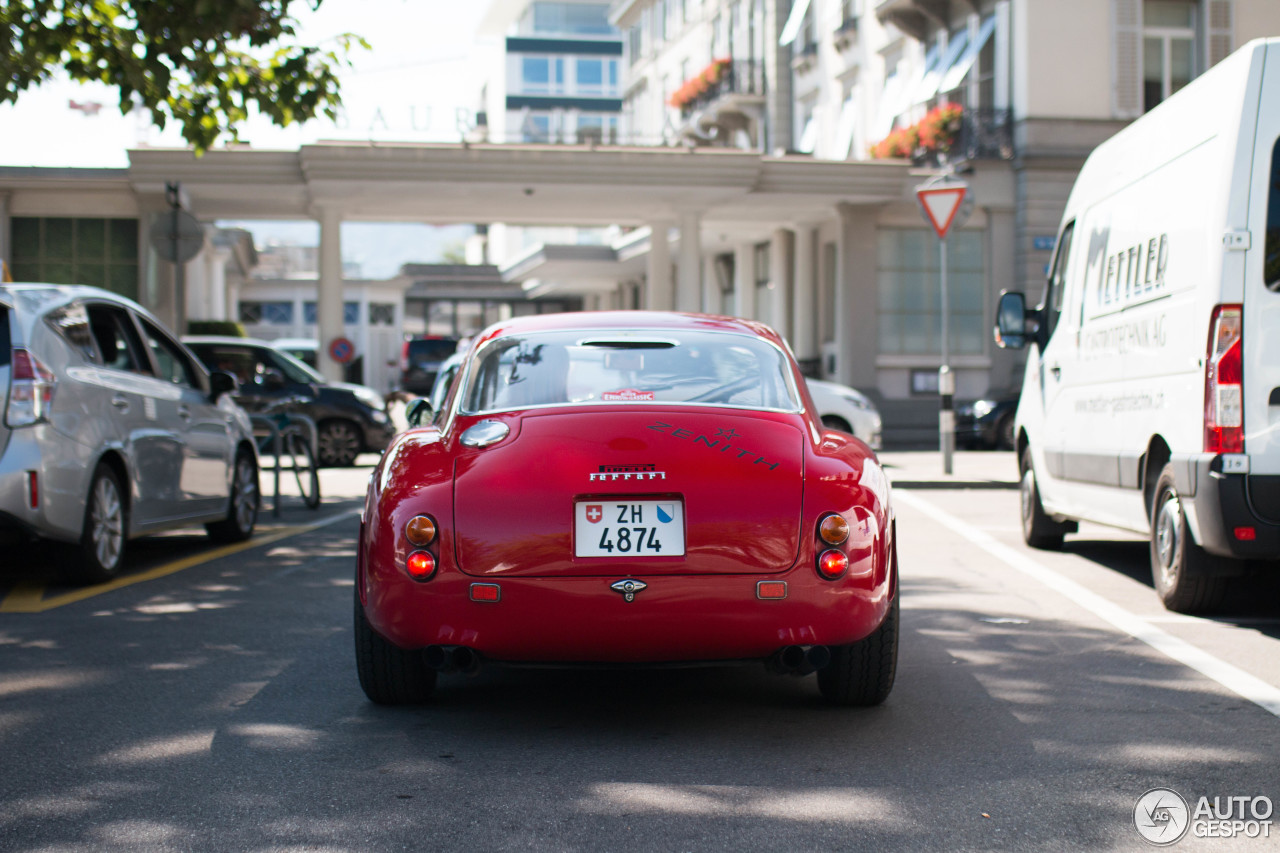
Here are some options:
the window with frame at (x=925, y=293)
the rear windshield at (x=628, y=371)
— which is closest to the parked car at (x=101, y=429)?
the rear windshield at (x=628, y=371)

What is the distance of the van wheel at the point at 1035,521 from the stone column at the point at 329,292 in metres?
18.5

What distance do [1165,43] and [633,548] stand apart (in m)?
26.9

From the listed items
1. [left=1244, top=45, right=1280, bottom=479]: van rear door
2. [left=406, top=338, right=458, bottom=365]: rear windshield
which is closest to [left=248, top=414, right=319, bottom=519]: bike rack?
[left=1244, top=45, right=1280, bottom=479]: van rear door

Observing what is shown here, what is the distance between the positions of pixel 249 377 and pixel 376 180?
7.81 metres

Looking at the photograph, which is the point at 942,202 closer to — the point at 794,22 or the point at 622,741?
the point at 622,741

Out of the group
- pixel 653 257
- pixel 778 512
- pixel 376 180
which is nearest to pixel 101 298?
pixel 778 512

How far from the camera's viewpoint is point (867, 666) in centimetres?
490

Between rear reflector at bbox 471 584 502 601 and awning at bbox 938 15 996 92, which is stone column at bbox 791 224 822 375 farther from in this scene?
rear reflector at bbox 471 584 502 601

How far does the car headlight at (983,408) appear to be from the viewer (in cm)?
2353

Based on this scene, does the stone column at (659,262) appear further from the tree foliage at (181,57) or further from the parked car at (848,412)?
the tree foliage at (181,57)

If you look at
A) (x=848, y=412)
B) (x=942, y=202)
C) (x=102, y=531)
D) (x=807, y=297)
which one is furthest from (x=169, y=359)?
(x=807, y=297)

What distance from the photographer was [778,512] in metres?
4.57

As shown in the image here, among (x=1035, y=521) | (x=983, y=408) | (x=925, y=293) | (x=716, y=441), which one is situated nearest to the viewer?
(x=716, y=441)

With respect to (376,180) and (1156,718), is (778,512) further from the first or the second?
(376,180)
